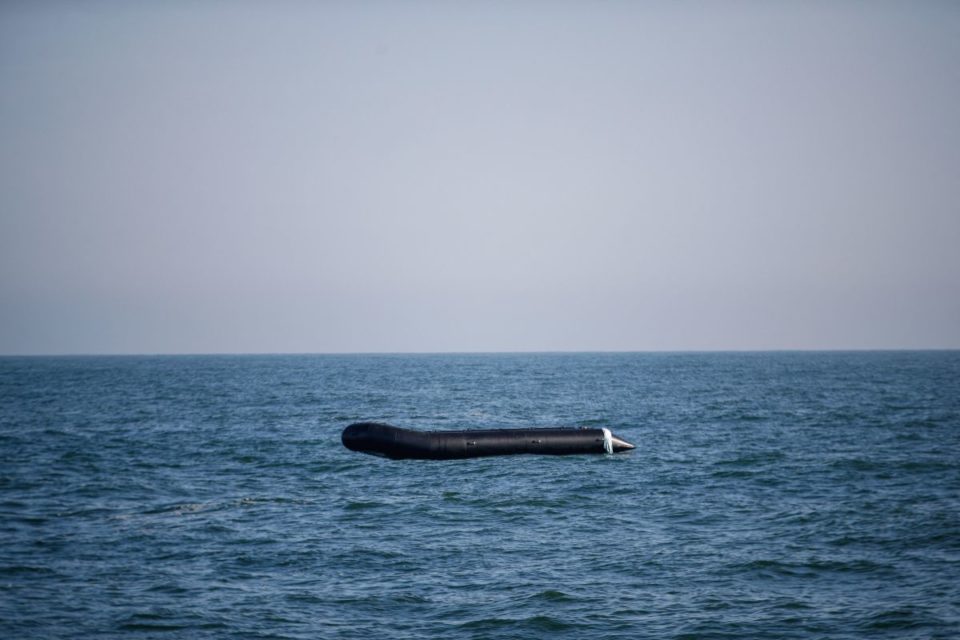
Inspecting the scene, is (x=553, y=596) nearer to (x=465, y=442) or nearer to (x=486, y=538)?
(x=486, y=538)

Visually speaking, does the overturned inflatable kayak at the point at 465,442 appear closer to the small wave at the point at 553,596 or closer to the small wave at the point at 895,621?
the small wave at the point at 553,596

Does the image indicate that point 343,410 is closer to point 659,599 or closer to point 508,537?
point 508,537

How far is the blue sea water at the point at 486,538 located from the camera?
1047 inches

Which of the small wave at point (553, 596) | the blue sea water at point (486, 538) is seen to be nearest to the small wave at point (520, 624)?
the blue sea water at point (486, 538)

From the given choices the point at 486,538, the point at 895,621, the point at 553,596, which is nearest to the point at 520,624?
the point at 553,596

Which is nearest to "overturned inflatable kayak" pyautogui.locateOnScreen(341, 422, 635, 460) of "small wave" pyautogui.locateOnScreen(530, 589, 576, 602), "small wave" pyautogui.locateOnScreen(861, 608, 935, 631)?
"small wave" pyautogui.locateOnScreen(530, 589, 576, 602)

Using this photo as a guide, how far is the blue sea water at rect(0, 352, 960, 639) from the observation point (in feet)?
87.2

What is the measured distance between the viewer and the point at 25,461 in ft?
193

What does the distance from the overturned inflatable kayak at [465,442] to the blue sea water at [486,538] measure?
738cm

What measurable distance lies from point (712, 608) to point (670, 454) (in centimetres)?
3171

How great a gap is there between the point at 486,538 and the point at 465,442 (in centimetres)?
1629

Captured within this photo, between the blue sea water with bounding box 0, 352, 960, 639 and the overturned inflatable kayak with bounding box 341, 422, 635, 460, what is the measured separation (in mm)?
7385

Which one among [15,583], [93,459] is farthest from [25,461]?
[15,583]

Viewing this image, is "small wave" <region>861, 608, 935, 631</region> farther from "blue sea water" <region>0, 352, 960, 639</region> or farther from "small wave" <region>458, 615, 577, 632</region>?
"small wave" <region>458, 615, 577, 632</region>
